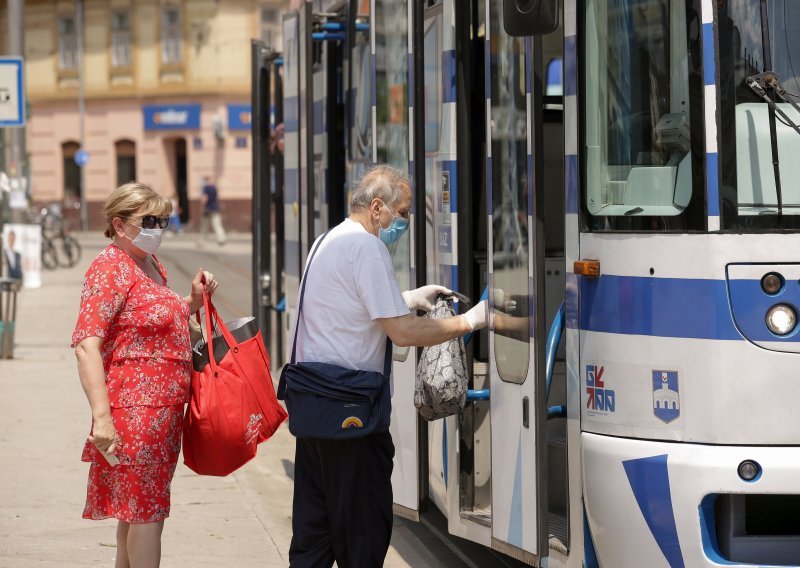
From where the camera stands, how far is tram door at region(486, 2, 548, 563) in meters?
4.87

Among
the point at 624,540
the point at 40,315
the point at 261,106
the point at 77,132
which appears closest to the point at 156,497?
Result: the point at 624,540

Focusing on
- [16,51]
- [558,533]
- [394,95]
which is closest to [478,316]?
[558,533]

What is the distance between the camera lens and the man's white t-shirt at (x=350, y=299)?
15.5 feet

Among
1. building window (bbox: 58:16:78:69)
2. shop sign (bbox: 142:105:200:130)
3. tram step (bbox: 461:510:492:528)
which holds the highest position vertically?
building window (bbox: 58:16:78:69)

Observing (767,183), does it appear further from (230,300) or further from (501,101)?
(230,300)

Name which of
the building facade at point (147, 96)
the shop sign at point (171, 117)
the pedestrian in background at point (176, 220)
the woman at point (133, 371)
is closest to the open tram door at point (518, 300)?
the woman at point (133, 371)

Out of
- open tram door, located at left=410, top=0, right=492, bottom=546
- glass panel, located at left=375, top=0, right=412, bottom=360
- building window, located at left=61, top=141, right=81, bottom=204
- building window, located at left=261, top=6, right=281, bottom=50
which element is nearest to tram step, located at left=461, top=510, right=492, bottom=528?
open tram door, located at left=410, top=0, right=492, bottom=546

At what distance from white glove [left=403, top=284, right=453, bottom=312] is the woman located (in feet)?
2.65

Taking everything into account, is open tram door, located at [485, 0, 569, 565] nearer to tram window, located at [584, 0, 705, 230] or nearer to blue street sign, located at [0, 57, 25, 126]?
tram window, located at [584, 0, 705, 230]

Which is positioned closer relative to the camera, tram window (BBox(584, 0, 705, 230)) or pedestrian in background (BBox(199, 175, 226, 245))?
tram window (BBox(584, 0, 705, 230))

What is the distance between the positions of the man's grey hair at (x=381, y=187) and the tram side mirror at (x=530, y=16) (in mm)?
641

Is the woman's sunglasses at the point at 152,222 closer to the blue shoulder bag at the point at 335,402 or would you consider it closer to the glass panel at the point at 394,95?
the blue shoulder bag at the point at 335,402

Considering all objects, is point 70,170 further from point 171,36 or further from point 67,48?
point 171,36

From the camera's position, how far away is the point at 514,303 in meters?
5.07
